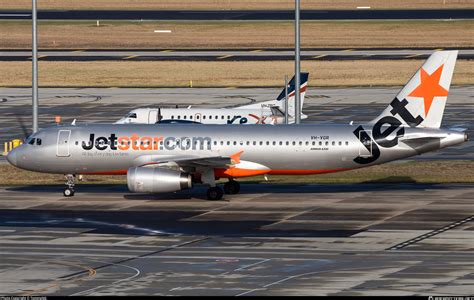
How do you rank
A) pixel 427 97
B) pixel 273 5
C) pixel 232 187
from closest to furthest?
pixel 427 97 < pixel 232 187 < pixel 273 5

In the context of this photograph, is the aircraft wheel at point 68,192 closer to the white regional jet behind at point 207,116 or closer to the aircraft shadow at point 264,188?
the aircraft shadow at point 264,188

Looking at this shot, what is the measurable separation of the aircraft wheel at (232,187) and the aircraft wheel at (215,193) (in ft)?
6.35

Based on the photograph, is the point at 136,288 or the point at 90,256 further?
the point at 90,256

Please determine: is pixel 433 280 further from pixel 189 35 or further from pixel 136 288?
pixel 189 35

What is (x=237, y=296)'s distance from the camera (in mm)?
34594

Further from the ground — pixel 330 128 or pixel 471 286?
pixel 330 128

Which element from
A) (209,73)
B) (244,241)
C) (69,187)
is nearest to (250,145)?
(69,187)

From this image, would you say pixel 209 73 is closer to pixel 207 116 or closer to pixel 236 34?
pixel 236 34

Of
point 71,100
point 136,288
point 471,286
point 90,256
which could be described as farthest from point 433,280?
point 71,100

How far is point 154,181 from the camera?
5581 centimetres

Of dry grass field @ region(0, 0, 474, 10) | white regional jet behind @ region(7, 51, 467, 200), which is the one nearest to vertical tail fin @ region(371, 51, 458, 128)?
white regional jet behind @ region(7, 51, 467, 200)

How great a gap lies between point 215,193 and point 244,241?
486 inches

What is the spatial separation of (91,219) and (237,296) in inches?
725

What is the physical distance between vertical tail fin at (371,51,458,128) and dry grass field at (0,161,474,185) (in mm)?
7060
